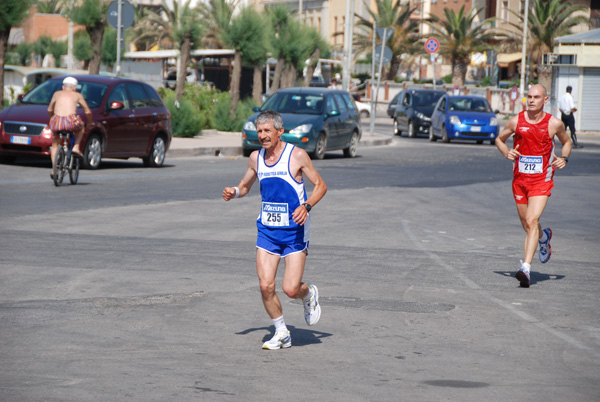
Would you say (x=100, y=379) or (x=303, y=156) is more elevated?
(x=303, y=156)

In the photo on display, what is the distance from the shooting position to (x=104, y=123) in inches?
784

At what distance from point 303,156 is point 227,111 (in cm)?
2830

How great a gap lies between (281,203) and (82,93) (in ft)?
46.5

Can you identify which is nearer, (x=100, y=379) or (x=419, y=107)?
(x=100, y=379)

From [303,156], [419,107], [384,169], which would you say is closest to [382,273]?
[303,156]

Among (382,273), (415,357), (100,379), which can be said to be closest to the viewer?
(100,379)

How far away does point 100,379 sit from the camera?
18.7 ft

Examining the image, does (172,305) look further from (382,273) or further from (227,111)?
(227,111)

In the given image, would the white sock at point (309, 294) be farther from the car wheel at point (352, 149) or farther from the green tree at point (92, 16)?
the green tree at point (92, 16)

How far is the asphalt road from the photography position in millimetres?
5809

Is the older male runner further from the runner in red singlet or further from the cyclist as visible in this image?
the cyclist

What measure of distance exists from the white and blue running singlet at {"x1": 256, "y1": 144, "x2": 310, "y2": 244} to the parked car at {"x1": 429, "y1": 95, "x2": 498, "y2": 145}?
28582 millimetres

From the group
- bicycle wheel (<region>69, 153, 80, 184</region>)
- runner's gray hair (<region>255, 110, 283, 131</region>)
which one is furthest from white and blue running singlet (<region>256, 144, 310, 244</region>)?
bicycle wheel (<region>69, 153, 80, 184</region>)

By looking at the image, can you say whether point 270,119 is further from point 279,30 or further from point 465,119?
point 279,30
